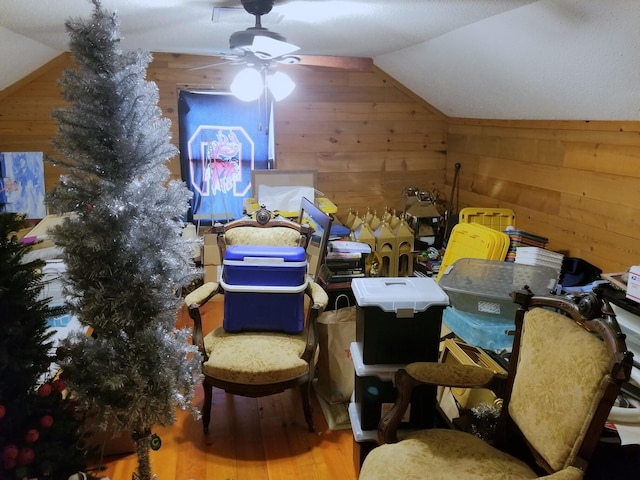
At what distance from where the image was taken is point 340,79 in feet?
14.5

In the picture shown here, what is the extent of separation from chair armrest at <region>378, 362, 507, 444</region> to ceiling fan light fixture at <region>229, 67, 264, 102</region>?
1.75 m

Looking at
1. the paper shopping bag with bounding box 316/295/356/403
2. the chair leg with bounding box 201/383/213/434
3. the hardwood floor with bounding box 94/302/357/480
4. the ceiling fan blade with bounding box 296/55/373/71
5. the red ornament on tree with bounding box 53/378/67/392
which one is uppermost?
the ceiling fan blade with bounding box 296/55/373/71

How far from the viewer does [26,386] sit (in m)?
1.65

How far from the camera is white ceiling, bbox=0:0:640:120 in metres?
2.15

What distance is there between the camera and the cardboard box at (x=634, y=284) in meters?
2.05

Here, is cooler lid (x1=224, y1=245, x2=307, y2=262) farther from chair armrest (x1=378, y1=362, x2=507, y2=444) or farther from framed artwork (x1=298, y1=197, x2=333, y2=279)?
chair armrest (x1=378, y1=362, x2=507, y2=444)

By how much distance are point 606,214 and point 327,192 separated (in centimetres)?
236

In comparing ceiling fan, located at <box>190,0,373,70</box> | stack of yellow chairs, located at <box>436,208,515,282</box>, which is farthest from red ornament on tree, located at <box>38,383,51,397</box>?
stack of yellow chairs, located at <box>436,208,515,282</box>

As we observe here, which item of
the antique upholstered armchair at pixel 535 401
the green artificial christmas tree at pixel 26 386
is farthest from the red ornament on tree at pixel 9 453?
the antique upholstered armchair at pixel 535 401

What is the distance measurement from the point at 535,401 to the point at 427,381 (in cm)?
36

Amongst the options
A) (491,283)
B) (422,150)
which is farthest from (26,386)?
(422,150)

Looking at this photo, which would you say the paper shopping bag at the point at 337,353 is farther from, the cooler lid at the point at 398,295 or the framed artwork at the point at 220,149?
the framed artwork at the point at 220,149

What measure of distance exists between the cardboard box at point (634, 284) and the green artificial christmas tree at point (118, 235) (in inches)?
72.1

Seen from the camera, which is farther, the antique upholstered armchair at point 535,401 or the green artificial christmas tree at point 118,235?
the green artificial christmas tree at point 118,235
